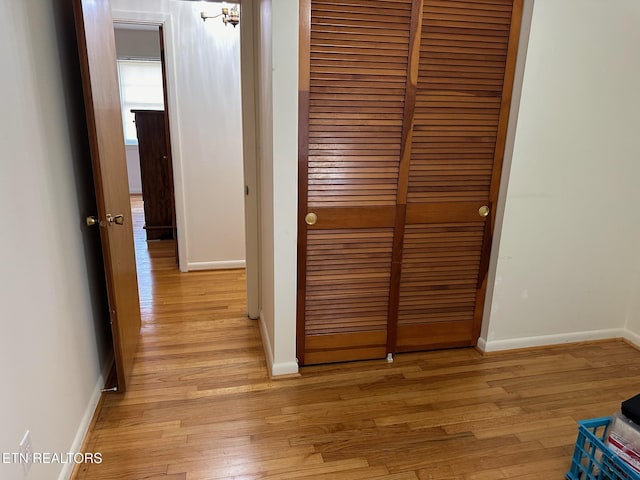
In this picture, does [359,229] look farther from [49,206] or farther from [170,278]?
[170,278]

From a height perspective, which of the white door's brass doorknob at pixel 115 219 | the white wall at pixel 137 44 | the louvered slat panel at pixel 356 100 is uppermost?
the white wall at pixel 137 44

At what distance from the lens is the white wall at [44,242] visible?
122 centimetres

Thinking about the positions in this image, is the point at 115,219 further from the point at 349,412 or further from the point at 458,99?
the point at 458,99

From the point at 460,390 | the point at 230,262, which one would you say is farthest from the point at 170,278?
the point at 460,390

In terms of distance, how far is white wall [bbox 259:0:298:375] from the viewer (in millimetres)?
1850

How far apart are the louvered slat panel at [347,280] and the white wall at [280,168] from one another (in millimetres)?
115

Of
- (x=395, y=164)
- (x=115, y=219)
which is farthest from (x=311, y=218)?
(x=115, y=219)

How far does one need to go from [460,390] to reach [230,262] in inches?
95.6

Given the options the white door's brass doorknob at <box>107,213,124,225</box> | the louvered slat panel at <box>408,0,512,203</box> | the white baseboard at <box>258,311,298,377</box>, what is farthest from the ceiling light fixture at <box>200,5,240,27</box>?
the white baseboard at <box>258,311,298,377</box>

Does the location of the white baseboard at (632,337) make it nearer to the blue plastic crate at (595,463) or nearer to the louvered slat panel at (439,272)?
the louvered slat panel at (439,272)

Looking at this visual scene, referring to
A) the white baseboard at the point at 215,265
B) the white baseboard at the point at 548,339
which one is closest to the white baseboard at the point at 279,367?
the white baseboard at the point at 548,339

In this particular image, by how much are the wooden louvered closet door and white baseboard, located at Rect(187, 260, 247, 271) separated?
1840mm

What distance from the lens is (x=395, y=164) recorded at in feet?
7.00

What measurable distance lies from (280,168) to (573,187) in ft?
5.32
